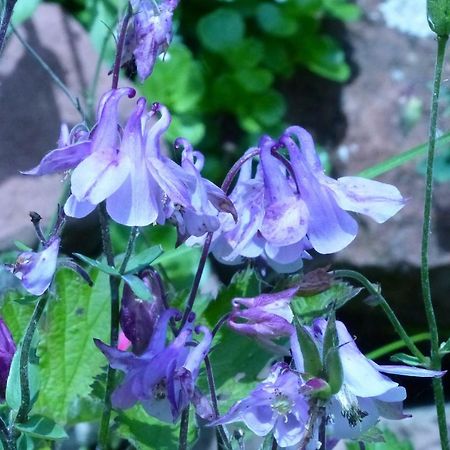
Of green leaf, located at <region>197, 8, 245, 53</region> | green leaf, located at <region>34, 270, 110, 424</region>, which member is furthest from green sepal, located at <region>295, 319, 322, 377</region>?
green leaf, located at <region>197, 8, 245, 53</region>

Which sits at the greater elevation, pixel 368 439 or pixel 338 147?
pixel 368 439

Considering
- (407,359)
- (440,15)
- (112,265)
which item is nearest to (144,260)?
(112,265)

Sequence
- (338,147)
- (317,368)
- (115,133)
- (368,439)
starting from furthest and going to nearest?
1. (338,147)
2. (368,439)
3. (115,133)
4. (317,368)

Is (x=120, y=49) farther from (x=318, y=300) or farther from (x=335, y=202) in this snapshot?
(x=318, y=300)

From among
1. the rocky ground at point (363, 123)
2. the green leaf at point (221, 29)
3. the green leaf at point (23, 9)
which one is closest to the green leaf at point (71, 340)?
the rocky ground at point (363, 123)

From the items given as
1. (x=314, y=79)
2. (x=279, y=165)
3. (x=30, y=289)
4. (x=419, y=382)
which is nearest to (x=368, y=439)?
(x=279, y=165)

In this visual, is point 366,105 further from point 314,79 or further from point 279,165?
point 279,165

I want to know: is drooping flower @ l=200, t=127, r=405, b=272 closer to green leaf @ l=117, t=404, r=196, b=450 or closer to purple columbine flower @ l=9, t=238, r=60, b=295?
purple columbine flower @ l=9, t=238, r=60, b=295
